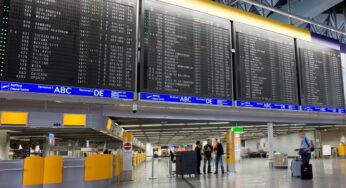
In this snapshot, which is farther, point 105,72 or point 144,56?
point 144,56

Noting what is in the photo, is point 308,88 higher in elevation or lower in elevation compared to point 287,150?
higher

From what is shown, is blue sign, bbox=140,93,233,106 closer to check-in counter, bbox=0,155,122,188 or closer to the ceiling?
the ceiling

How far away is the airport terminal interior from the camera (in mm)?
7398

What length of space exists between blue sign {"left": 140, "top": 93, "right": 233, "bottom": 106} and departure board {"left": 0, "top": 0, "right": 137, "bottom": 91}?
22.6 inches

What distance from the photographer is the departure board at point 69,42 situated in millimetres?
7156

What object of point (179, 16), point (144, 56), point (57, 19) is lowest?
point (144, 56)

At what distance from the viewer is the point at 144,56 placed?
28.9ft

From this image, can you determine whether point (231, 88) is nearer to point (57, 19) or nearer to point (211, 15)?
point (211, 15)

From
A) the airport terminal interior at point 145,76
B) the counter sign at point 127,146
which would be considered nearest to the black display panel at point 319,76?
the airport terminal interior at point 145,76

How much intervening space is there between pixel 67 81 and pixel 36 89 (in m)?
0.73

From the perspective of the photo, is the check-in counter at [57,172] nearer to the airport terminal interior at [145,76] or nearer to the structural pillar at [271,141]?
the airport terminal interior at [145,76]

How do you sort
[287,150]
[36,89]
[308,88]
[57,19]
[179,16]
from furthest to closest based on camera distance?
[287,150] < [308,88] < [179,16] < [57,19] < [36,89]

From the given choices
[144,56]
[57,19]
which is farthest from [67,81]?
[144,56]

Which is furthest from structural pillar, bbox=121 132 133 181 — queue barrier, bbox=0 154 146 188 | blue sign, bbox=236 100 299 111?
blue sign, bbox=236 100 299 111
